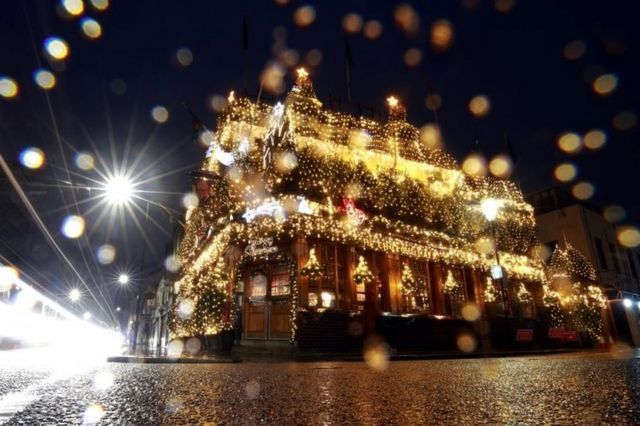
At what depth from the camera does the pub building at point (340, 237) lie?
12781 millimetres

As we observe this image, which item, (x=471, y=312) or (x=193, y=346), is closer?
(x=193, y=346)

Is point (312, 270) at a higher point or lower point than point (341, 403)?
higher

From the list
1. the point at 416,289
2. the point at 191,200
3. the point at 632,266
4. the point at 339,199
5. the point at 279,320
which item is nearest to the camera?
the point at 279,320

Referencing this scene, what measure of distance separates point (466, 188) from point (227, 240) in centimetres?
1361

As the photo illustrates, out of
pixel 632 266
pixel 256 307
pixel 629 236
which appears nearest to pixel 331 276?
pixel 256 307

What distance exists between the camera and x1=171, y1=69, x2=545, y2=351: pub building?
41.9 feet

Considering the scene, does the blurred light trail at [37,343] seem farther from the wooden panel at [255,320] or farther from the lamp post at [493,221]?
the lamp post at [493,221]

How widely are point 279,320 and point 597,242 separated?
28864 millimetres

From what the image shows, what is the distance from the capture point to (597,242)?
29297 mm

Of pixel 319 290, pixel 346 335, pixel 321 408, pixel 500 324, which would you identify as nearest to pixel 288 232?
pixel 319 290

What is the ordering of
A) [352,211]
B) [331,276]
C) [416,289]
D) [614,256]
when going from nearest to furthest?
[331,276], [352,211], [416,289], [614,256]

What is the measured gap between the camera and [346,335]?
40.3 ft

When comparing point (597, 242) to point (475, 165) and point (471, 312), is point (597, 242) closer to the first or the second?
point (475, 165)

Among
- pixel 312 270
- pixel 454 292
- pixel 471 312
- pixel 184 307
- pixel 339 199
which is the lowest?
pixel 471 312
